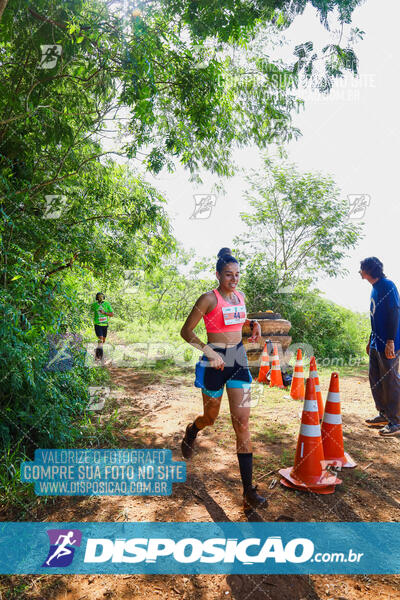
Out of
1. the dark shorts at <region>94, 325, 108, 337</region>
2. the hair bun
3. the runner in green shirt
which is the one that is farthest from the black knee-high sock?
the dark shorts at <region>94, 325, 108, 337</region>

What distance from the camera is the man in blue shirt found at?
14.3 ft

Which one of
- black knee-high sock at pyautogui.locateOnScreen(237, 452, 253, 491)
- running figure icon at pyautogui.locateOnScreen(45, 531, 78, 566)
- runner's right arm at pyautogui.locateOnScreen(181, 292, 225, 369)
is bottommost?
running figure icon at pyautogui.locateOnScreen(45, 531, 78, 566)

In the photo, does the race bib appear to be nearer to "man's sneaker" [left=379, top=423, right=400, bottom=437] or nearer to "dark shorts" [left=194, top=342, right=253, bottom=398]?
"dark shorts" [left=194, top=342, right=253, bottom=398]

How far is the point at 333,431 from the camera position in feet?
11.3

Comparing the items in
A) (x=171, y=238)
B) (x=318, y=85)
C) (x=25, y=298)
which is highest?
(x=318, y=85)

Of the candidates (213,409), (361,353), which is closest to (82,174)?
(213,409)

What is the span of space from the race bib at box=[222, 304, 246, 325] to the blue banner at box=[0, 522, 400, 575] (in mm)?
1466

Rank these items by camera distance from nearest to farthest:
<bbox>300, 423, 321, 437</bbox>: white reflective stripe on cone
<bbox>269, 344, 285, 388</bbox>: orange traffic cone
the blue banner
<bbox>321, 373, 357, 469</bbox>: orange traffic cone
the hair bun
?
the blue banner, the hair bun, <bbox>300, 423, 321, 437</bbox>: white reflective stripe on cone, <bbox>321, 373, 357, 469</bbox>: orange traffic cone, <bbox>269, 344, 285, 388</bbox>: orange traffic cone

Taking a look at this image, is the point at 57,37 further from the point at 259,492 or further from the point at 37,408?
the point at 259,492

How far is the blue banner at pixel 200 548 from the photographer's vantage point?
6.72 feet

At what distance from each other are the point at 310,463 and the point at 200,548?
1.26 m

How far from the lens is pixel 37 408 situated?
330cm

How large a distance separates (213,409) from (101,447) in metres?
1.53

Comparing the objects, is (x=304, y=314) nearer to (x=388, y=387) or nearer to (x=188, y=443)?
(x=388, y=387)
